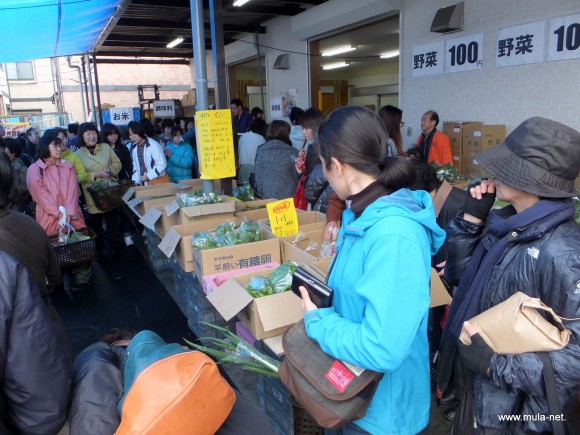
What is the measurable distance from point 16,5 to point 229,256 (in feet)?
11.3

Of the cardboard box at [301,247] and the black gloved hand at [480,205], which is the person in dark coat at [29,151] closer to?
the cardboard box at [301,247]

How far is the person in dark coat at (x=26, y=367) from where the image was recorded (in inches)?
47.8

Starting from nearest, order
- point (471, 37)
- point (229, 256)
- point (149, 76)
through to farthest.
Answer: point (229, 256)
point (471, 37)
point (149, 76)

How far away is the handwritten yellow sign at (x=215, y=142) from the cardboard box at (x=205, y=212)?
0.26 m

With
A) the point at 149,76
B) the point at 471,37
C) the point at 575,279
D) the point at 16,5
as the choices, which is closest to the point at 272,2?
the point at 471,37

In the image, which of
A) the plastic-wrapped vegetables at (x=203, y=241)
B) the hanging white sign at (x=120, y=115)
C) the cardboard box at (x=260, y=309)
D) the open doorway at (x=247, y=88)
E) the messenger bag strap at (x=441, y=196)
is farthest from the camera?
the hanging white sign at (x=120, y=115)

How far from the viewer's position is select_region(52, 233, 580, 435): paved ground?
379cm

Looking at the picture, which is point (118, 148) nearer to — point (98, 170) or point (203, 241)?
point (98, 170)

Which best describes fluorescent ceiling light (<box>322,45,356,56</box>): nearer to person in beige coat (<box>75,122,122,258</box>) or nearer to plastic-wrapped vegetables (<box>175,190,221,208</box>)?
person in beige coat (<box>75,122,122,258</box>)

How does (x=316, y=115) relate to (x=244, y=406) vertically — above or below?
above

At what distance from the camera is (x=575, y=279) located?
1331mm

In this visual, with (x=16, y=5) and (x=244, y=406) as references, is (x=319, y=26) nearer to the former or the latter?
(x=16, y=5)

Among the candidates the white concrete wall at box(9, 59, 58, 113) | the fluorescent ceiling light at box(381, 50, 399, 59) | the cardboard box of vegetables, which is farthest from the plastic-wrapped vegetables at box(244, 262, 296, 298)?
the white concrete wall at box(9, 59, 58, 113)

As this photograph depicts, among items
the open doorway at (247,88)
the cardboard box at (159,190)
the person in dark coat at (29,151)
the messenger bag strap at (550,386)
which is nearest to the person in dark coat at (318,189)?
the cardboard box at (159,190)
